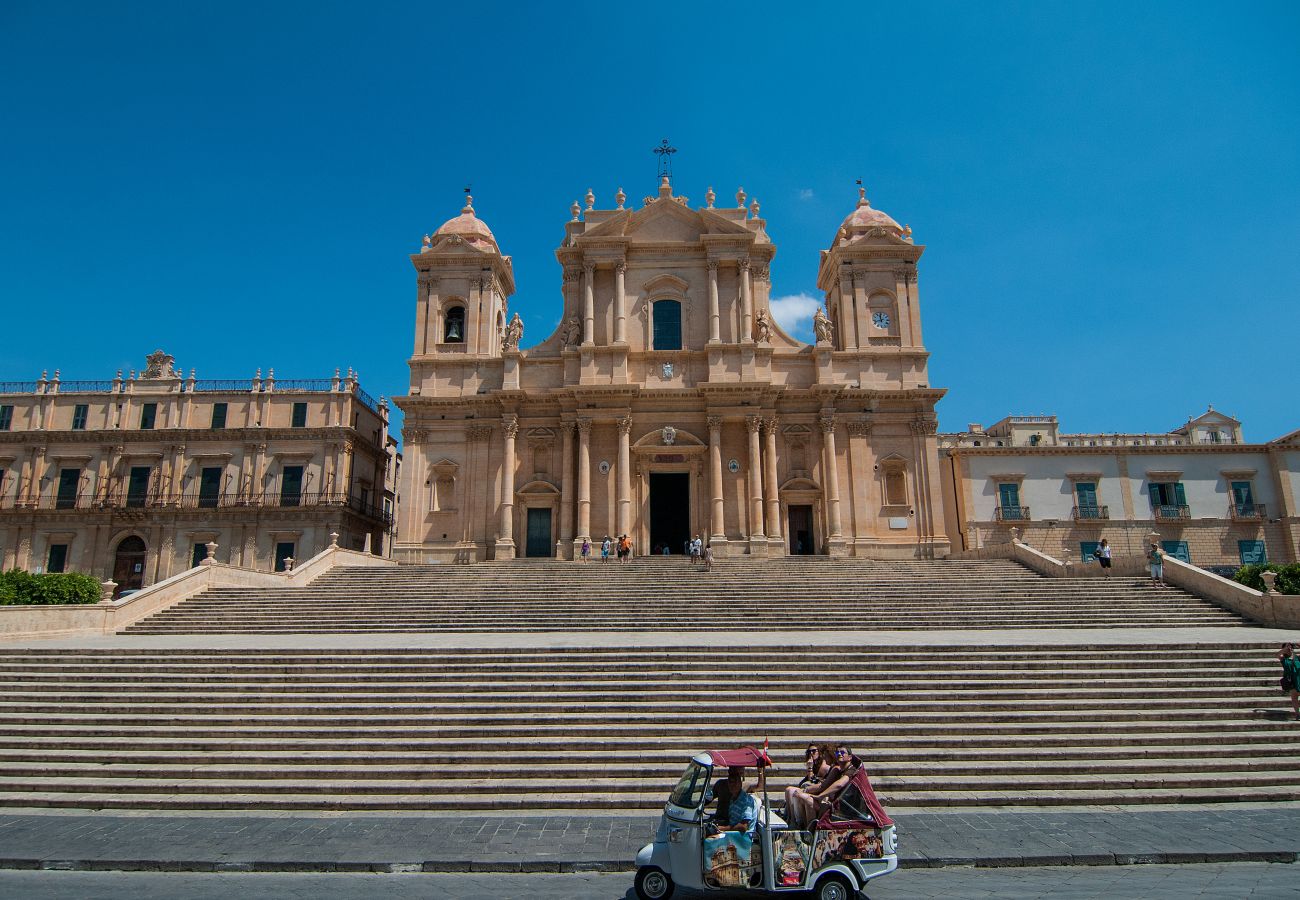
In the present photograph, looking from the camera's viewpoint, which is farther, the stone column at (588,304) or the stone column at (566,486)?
the stone column at (588,304)

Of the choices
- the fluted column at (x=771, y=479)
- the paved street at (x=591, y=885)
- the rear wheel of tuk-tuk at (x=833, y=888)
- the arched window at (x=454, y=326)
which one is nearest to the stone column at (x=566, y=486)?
the arched window at (x=454, y=326)

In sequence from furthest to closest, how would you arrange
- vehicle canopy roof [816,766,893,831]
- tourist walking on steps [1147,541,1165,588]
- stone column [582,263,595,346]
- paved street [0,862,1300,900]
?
stone column [582,263,595,346], tourist walking on steps [1147,541,1165,588], paved street [0,862,1300,900], vehicle canopy roof [816,766,893,831]

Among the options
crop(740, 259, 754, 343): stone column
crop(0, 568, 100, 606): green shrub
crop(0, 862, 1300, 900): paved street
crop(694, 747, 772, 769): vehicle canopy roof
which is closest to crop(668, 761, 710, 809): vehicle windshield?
crop(694, 747, 772, 769): vehicle canopy roof

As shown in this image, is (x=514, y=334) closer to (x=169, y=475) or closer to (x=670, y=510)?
(x=670, y=510)

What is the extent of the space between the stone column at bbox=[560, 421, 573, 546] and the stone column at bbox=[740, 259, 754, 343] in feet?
27.6

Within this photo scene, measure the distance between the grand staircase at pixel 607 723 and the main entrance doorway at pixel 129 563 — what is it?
88.7ft

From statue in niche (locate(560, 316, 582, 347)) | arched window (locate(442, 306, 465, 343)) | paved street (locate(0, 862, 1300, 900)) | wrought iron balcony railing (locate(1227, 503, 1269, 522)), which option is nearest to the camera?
paved street (locate(0, 862, 1300, 900))

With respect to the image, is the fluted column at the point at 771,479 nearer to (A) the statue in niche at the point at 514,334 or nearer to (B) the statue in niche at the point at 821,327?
(B) the statue in niche at the point at 821,327

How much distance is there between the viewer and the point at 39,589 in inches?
757

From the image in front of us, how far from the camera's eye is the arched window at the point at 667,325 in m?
35.0

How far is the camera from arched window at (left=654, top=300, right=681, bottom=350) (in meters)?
35.0

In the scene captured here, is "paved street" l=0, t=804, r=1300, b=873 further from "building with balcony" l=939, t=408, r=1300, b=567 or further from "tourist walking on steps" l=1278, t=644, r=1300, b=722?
"building with balcony" l=939, t=408, r=1300, b=567

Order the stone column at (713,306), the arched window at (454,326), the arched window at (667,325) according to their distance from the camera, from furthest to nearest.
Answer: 1. the arched window at (454,326)
2. the arched window at (667,325)
3. the stone column at (713,306)

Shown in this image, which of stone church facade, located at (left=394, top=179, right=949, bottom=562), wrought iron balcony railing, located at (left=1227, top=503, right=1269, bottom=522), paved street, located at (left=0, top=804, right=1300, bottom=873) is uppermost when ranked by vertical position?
stone church facade, located at (left=394, top=179, right=949, bottom=562)
